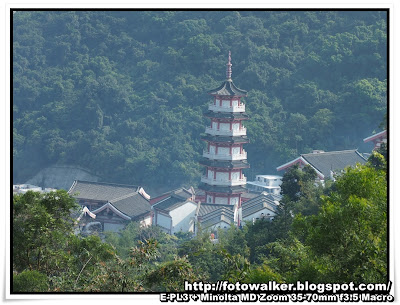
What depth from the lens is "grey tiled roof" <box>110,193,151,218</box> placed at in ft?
110

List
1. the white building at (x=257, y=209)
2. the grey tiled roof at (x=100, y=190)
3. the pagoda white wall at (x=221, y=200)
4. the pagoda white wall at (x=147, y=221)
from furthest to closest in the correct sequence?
the grey tiled roof at (x=100, y=190)
the pagoda white wall at (x=147, y=221)
the pagoda white wall at (x=221, y=200)
the white building at (x=257, y=209)

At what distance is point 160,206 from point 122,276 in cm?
2217

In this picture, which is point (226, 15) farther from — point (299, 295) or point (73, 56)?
point (299, 295)

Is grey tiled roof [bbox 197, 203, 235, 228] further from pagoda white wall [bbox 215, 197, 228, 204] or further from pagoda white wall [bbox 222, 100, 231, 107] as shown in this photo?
pagoda white wall [bbox 222, 100, 231, 107]

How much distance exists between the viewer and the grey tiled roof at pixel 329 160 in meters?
33.1

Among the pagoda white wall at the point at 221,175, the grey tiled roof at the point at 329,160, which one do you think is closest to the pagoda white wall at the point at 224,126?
the pagoda white wall at the point at 221,175

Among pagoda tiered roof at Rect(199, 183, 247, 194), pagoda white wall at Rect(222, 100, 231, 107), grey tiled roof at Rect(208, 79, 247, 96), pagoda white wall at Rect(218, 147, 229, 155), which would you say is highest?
grey tiled roof at Rect(208, 79, 247, 96)

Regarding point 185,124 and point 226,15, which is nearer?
point 185,124

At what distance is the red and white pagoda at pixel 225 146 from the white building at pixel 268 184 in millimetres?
6916

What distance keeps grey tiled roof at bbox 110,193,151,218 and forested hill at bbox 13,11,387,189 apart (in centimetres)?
739

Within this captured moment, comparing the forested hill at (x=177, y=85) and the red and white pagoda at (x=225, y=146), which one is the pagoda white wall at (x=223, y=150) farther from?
the forested hill at (x=177, y=85)

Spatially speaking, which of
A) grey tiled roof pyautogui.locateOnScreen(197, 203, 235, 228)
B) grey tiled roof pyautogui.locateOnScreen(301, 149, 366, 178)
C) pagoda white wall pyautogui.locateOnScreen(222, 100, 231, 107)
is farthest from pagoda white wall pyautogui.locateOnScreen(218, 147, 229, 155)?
grey tiled roof pyautogui.locateOnScreen(301, 149, 366, 178)
